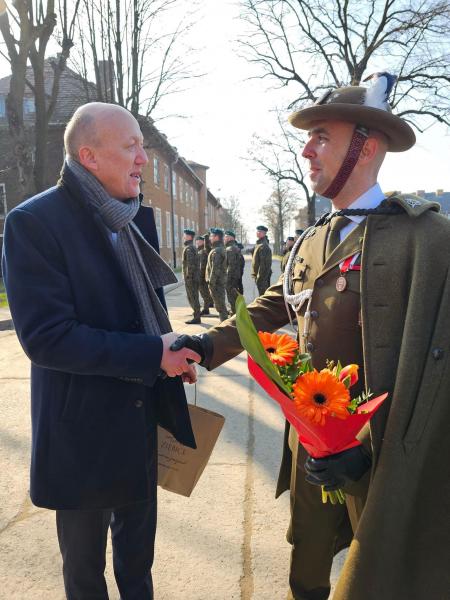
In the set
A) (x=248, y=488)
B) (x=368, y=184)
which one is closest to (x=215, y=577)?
(x=248, y=488)

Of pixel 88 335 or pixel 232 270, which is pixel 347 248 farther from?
pixel 232 270

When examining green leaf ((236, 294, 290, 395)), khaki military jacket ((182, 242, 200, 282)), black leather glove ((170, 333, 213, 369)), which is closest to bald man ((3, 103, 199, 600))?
black leather glove ((170, 333, 213, 369))

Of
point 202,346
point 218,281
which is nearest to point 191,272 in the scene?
point 218,281

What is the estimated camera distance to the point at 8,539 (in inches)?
102

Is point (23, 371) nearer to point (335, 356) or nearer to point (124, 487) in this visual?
point (124, 487)

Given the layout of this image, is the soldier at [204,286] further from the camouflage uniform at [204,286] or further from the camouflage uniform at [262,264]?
the camouflage uniform at [262,264]

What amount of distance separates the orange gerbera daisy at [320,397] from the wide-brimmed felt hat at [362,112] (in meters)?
0.99

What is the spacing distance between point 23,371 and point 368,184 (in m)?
5.41

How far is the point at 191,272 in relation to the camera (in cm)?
1095

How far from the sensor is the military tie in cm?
184

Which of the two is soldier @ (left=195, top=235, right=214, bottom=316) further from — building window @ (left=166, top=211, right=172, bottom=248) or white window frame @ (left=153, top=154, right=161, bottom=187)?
building window @ (left=166, top=211, right=172, bottom=248)

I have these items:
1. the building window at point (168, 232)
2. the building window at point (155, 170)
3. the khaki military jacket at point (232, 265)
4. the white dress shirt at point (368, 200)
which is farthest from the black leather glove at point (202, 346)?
the building window at point (168, 232)

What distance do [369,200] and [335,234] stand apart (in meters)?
0.18

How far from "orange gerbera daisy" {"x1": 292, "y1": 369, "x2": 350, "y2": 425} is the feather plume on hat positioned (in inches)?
41.7
